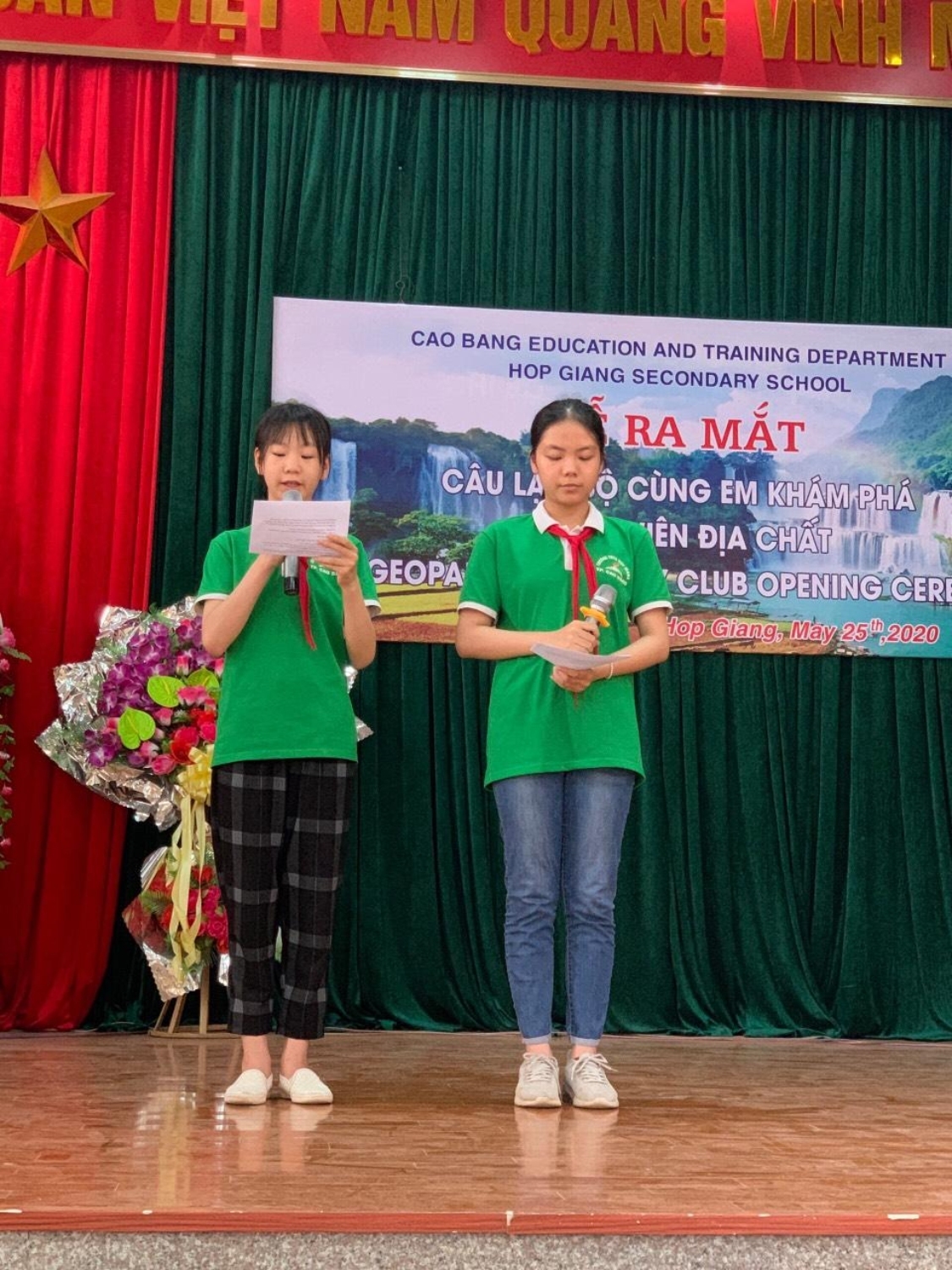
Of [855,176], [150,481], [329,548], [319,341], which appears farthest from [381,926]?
[855,176]

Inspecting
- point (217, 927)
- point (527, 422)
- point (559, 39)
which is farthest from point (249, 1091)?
point (559, 39)

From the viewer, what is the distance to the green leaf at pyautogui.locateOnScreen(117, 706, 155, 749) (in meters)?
3.70

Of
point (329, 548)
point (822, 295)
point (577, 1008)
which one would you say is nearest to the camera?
point (329, 548)

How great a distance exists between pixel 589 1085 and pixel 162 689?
1595mm

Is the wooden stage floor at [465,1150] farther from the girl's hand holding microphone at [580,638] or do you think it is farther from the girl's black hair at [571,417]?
the girl's black hair at [571,417]

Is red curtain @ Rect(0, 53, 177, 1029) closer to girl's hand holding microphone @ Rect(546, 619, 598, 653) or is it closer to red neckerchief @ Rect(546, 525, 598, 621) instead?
red neckerchief @ Rect(546, 525, 598, 621)

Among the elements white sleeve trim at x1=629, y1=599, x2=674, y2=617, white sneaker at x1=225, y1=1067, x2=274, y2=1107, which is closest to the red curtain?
white sneaker at x1=225, y1=1067, x2=274, y2=1107

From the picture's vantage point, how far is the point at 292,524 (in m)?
2.39

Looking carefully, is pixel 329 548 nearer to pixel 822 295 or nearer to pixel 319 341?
pixel 319 341

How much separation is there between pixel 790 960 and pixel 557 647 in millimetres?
2014

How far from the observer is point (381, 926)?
13.5 ft

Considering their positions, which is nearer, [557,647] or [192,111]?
[557,647]

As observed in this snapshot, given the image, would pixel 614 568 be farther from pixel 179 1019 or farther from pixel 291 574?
pixel 179 1019

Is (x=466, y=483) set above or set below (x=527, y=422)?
below
